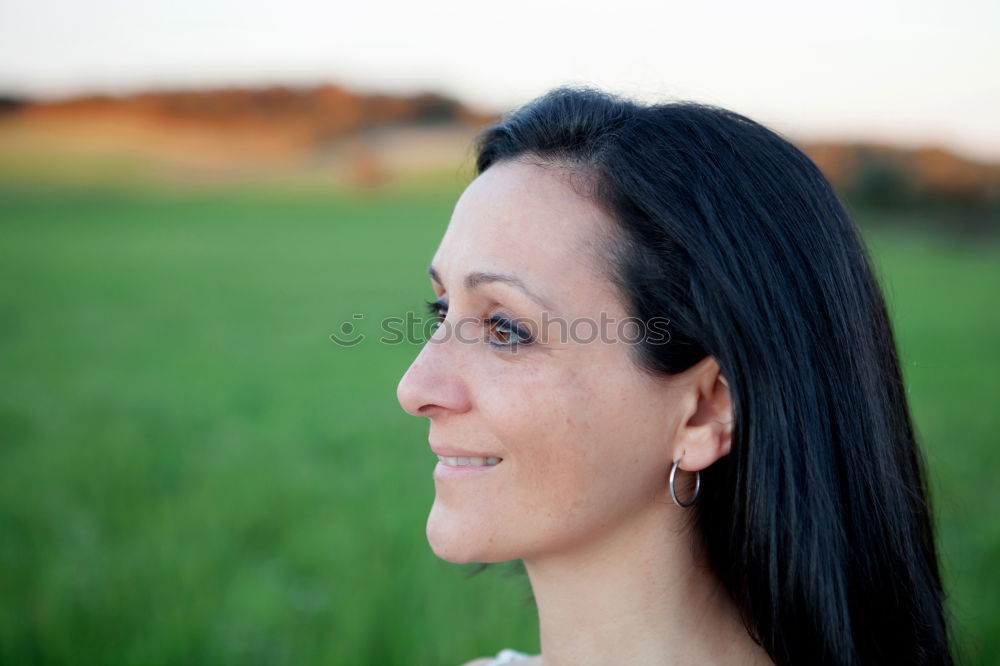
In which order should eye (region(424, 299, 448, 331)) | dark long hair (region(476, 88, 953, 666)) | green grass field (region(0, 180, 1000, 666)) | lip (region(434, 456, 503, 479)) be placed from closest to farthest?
dark long hair (region(476, 88, 953, 666))
lip (region(434, 456, 503, 479))
eye (region(424, 299, 448, 331))
green grass field (region(0, 180, 1000, 666))

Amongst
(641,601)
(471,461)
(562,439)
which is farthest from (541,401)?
(641,601)

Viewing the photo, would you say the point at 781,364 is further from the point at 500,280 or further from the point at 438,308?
the point at 438,308

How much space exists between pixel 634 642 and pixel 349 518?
4.22 meters

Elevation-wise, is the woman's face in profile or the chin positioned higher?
the woman's face in profile

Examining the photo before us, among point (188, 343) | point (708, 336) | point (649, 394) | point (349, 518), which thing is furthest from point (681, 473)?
point (188, 343)

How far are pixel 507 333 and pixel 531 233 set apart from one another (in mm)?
243

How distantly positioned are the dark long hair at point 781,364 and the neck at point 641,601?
0.06 m

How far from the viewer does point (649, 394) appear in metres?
1.88

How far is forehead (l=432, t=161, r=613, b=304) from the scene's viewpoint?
190 cm

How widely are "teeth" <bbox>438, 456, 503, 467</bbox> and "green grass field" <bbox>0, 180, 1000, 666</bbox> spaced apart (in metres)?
1.16

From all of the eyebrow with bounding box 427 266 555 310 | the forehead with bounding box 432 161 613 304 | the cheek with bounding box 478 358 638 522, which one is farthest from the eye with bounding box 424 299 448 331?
the cheek with bounding box 478 358 638 522

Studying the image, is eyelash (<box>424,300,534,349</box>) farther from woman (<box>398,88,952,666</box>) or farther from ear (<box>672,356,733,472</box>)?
ear (<box>672,356,733,472</box>)

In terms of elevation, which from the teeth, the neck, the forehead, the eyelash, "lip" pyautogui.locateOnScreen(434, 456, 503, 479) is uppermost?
the forehead

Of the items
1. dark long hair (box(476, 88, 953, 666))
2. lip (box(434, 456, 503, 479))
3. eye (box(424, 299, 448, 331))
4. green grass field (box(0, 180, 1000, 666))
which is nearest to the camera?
dark long hair (box(476, 88, 953, 666))
